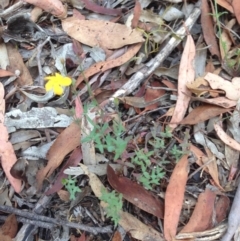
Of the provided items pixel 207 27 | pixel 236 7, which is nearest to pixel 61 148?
pixel 207 27

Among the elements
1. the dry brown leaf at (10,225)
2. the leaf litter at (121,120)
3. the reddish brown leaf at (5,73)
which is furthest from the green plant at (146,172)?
the reddish brown leaf at (5,73)

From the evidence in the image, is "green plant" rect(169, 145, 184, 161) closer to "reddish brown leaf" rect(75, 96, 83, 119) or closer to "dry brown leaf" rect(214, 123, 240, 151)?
"dry brown leaf" rect(214, 123, 240, 151)

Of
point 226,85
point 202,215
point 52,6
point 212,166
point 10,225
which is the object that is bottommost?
point 10,225

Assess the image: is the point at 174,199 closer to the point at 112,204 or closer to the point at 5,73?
the point at 112,204

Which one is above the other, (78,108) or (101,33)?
(101,33)

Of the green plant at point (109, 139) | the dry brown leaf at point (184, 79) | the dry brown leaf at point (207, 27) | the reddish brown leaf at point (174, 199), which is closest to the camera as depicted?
the green plant at point (109, 139)

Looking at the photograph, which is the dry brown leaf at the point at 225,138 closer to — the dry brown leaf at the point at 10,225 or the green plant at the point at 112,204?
the green plant at the point at 112,204

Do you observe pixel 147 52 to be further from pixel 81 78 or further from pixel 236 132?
pixel 236 132

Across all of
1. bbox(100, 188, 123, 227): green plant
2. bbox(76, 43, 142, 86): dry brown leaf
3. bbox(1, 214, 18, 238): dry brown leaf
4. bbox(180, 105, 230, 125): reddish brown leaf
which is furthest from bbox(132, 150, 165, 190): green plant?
bbox(1, 214, 18, 238): dry brown leaf
